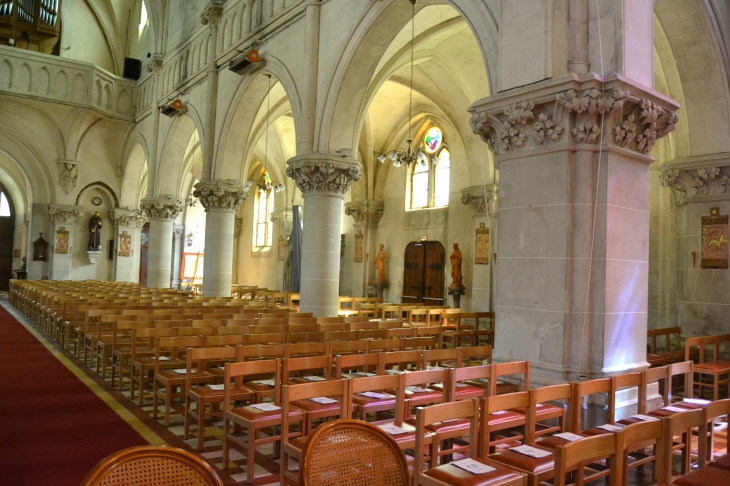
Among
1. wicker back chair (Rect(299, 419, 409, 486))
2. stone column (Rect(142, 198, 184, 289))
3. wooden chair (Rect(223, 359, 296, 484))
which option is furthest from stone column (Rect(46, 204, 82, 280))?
wicker back chair (Rect(299, 419, 409, 486))

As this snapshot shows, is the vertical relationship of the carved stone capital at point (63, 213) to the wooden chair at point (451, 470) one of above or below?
above

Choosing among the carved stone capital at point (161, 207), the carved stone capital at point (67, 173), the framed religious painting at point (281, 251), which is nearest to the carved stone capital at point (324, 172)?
the carved stone capital at point (161, 207)

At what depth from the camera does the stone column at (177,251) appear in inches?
1244

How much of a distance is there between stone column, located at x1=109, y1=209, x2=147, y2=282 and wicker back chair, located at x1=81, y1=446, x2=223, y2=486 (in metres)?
25.9

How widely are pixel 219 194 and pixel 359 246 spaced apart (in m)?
6.85

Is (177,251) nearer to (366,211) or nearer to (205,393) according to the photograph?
(366,211)

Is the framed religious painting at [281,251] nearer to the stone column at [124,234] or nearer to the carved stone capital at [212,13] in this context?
the stone column at [124,234]

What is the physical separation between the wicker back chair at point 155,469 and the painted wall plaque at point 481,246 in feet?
48.4

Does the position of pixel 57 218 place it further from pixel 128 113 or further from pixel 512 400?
pixel 512 400

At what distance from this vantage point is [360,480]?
252cm

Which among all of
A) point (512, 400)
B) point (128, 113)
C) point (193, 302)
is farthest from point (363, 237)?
point (512, 400)

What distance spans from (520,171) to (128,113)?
2214 cm

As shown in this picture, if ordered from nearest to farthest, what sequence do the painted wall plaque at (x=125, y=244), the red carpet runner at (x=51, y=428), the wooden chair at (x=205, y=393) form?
the red carpet runner at (x=51, y=428) < the wooden chair at (x=205, y=393) < the painted wall plaque at (x=125, y=244)

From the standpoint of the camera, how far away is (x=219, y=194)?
651 inches
